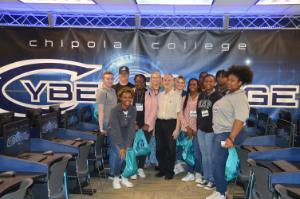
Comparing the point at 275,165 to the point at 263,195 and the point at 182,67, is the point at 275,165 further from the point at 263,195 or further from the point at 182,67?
the point at 182,67

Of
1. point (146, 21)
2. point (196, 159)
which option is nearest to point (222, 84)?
point (196, 159)

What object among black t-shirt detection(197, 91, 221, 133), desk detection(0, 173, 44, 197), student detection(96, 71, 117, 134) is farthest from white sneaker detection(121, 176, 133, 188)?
desk detection(0, 173, 44, 197)

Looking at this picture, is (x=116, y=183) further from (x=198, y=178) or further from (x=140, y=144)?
(x=198, y=178)

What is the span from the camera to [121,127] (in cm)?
458

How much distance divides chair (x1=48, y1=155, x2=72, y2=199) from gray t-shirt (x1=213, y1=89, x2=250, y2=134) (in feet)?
5.42

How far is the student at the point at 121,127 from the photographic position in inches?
175

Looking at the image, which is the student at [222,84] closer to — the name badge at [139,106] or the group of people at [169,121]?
the group of people at [169,121]

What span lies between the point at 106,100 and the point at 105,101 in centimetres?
2

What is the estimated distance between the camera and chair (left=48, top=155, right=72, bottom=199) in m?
3.09

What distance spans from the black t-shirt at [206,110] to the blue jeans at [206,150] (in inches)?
3.1

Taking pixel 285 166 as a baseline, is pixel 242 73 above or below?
above

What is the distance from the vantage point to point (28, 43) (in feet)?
21.2

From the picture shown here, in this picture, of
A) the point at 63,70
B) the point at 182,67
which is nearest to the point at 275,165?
the point at 182,67

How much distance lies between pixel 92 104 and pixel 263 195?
4.09 meters
